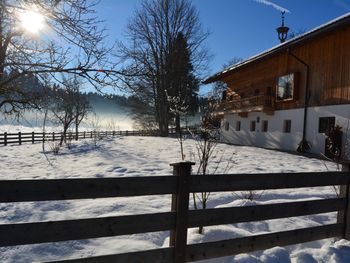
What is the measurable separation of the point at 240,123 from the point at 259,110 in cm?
436

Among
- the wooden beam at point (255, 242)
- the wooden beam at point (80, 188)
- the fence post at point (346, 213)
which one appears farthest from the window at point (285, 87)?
the wooden beam at point (80, 188)

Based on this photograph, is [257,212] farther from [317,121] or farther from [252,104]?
[252,104]

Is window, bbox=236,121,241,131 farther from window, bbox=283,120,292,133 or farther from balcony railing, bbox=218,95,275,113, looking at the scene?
window, bbox=283,120,292,133

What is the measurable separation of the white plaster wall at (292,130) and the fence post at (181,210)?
12.5 meters

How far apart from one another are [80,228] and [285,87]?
64.9 feet

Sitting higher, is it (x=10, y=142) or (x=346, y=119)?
(x=346, y=119)

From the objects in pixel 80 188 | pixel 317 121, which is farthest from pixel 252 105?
pixel 80 188

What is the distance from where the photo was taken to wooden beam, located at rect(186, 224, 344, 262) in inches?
148

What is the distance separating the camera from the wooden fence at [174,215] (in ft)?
9.69

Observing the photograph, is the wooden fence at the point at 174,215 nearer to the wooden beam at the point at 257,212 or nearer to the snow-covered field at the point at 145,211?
the wooden beam at the point at 257,212

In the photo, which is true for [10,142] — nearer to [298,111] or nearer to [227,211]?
[298,111]

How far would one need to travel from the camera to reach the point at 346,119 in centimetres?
1589

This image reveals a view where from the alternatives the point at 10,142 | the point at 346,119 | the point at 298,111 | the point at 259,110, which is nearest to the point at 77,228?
the point at 346,119

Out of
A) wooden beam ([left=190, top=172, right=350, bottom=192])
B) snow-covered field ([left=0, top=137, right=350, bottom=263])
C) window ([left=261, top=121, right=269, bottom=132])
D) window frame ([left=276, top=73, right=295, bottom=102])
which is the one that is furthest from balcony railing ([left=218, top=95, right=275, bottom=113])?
wooden beam ([left=190, top=172, right=350, bottom=192])
